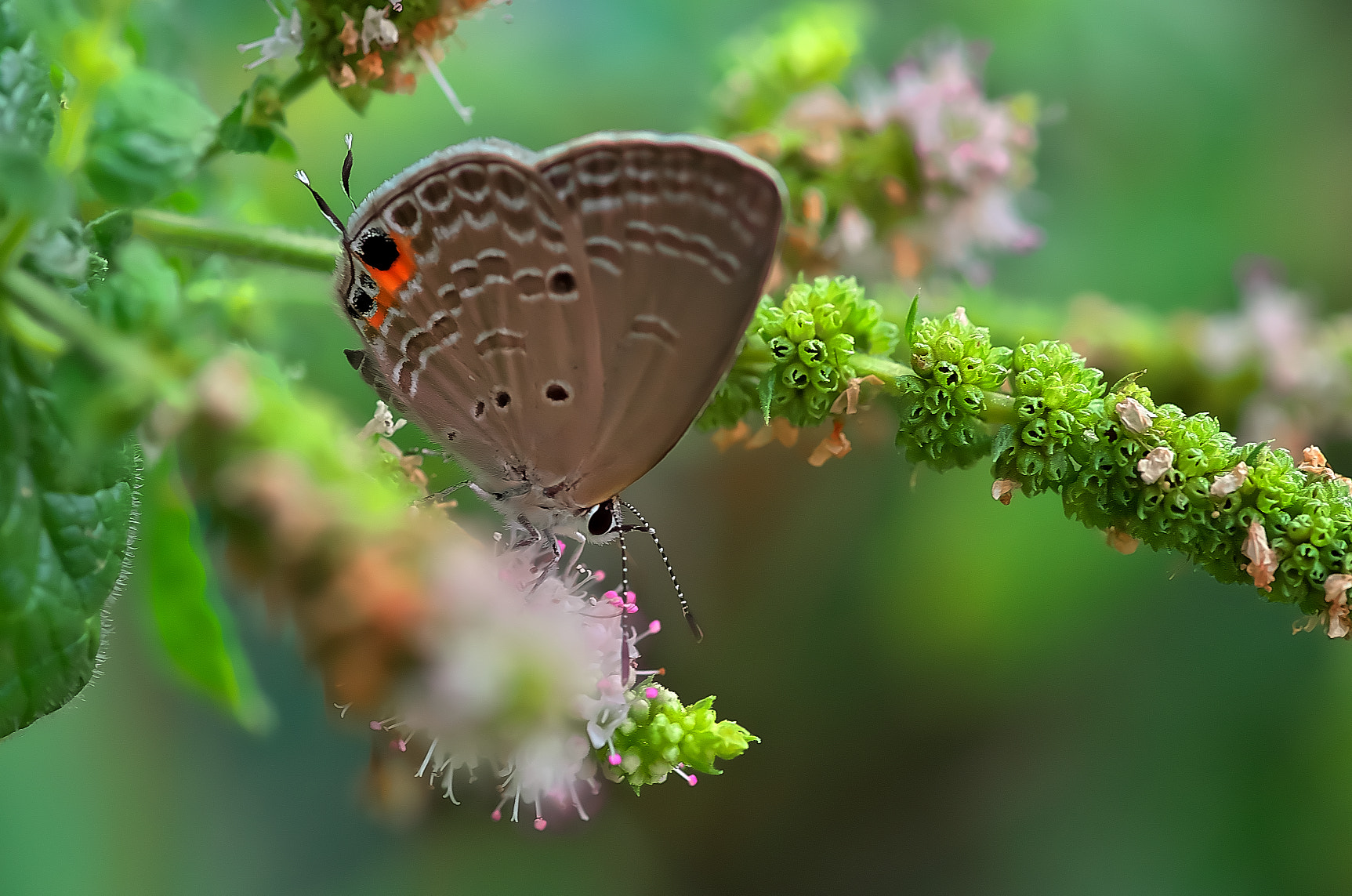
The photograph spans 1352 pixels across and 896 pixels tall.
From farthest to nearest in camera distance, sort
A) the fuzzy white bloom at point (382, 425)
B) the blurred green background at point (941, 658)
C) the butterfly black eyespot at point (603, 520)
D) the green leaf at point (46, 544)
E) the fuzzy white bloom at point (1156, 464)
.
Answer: the blurred green background at point (941, 658)
the butterfly black eyespot at point (603, 520)
the fuzzy white bloom at point (382, 425)
the fuzzy white bloom at point (1156, 464)
the green leaf at point (46, 544)

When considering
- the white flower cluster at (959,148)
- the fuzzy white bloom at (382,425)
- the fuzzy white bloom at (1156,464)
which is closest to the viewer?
the fuzzy white bloom at (1156,464)

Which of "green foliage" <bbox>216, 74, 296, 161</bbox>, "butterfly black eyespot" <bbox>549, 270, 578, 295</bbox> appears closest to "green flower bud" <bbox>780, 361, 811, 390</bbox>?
"butterfly black eyespot" <bbox>549, 270, 578, 295</bbox>

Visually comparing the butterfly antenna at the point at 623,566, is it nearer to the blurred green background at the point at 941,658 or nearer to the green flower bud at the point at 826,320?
the green flower bud at the point at 826,320

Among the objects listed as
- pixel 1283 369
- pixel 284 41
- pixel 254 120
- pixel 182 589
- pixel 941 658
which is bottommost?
pixel 182 589

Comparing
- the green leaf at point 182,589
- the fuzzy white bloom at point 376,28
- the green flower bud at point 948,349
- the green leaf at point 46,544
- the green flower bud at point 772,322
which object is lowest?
the green leaf at point 46,544

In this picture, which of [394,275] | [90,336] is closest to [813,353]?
[394,275]

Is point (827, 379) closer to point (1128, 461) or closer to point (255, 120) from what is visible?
point (1128, 461)

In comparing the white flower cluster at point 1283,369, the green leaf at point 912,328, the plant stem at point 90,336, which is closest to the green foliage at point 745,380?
the green leaf at point 912,328

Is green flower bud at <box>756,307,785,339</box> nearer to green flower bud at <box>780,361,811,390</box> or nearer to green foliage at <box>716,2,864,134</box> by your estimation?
green flower bud at <box>780,361,811,390</box>
